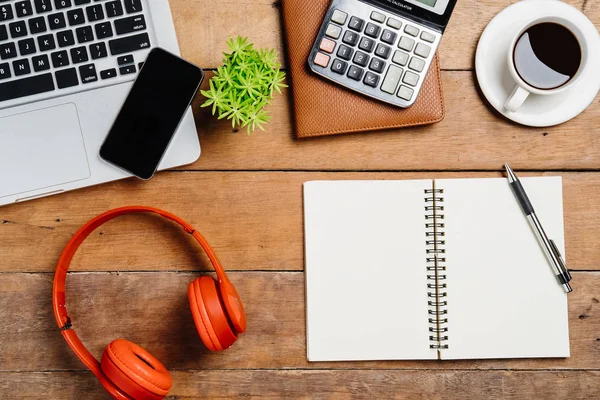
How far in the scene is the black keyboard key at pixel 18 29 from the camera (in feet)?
2.00

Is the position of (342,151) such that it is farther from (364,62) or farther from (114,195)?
(114,195)

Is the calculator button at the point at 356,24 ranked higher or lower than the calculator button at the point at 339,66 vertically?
higher

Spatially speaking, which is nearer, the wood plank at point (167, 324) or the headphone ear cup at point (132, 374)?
the headphone ear cup at point (132, 374)

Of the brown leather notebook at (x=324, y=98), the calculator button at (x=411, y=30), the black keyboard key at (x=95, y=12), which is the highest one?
the black keyboard key at (x=95, y=12)

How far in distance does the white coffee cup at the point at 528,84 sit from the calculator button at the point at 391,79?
127 millimetres

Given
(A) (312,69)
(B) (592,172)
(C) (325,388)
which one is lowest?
(C) (325,388)

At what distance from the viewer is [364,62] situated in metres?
0.62

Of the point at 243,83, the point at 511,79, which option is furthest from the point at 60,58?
the point at 511,79

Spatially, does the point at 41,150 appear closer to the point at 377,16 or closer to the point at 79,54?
the point at 79,54

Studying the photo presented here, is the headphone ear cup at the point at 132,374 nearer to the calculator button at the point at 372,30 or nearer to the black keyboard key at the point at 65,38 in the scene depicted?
the black keyboard key at the point at 65,38

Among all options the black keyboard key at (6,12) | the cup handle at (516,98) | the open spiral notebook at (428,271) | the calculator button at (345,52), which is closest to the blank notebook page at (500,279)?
the open spiral notebook at (428,271)

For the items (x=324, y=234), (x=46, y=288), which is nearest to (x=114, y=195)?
(x=46, y=288)

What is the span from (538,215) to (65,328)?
0.59m

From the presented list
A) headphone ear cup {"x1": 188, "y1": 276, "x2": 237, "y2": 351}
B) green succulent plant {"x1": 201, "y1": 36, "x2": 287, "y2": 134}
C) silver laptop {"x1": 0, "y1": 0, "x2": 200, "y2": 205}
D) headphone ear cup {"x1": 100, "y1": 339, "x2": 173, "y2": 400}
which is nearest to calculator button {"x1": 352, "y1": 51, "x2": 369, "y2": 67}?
green succulent plant {"x1": 201, "y1": 36, "x2": 287, "y2": 134}
